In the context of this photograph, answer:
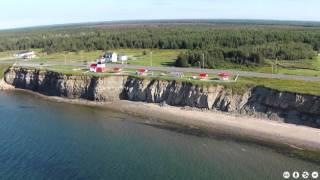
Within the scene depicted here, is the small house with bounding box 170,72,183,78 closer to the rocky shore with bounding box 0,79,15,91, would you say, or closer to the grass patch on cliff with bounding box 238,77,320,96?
the grass patch on cliff with bounding box 238,77,320,96

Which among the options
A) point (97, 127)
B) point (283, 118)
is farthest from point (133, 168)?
point (283, 118)

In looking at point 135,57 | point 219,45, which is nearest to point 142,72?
point 135,57

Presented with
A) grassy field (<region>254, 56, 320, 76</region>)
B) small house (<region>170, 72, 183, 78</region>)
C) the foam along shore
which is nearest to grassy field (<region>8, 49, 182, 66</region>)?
the foam along shore

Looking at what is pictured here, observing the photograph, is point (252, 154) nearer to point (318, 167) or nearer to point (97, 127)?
point (318, 167)

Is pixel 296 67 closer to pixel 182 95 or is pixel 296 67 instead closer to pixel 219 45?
pixel 182 95

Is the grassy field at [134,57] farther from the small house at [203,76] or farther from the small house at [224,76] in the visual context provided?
the small house at [224,76]

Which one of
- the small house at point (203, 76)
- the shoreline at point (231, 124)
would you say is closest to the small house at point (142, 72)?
the shoreline at point (231, 124)
